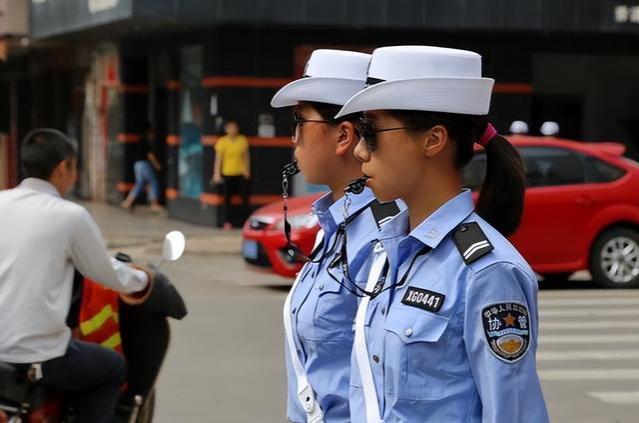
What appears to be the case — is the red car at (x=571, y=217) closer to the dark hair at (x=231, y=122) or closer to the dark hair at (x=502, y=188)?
the dark hair at (x=231, y=122)

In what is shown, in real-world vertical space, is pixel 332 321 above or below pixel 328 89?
below

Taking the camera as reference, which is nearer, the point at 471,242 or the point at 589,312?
the point at 471,242

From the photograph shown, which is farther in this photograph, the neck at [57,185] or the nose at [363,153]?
the neck at [57,185]

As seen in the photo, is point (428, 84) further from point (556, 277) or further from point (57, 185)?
point (556, 277)

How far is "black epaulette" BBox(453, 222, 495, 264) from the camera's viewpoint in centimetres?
278

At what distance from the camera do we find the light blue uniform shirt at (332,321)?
3646mm

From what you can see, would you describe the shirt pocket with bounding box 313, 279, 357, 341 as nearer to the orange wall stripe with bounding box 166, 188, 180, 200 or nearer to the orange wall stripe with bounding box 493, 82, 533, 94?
the orange wall stripe with bounding box 493, 82, 533, 94

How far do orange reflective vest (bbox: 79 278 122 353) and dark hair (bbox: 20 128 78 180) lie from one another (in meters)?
0.47

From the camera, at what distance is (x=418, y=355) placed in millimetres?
2781

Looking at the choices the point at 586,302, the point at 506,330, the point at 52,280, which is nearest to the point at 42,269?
the point at 52,280

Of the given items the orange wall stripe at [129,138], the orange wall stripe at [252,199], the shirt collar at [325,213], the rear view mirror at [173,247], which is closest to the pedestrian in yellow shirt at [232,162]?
the orange wall stripe at [252,199]

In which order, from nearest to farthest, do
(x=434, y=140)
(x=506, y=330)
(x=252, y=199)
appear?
(x=506, y=330)
(x=434, y=140)
(x=252, y=199)

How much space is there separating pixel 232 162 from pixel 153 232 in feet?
5.59

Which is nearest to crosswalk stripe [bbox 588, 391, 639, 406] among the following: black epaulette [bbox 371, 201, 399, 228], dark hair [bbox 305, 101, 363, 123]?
dark hair [bbox 305, 101, 363, 123]
